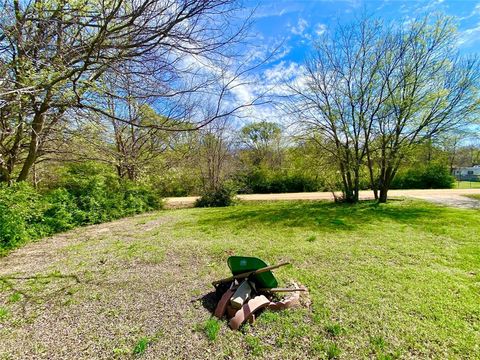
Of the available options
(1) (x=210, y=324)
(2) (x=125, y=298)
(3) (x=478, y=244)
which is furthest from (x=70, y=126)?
(3) (x=478, y=244)

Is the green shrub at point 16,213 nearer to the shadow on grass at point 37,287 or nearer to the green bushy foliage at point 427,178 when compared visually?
the shadow on grass at point 37,287

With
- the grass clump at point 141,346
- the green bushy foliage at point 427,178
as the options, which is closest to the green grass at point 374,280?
the grass clump at point 141,346

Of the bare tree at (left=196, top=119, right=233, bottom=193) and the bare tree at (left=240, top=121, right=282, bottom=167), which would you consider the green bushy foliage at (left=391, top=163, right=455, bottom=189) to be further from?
the bare tree at (left=196, top=119, right=233, bottom=193)

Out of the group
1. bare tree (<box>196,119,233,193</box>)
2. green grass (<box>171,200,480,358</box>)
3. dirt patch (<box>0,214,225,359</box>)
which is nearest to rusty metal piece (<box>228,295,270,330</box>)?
green grass (<box>171,200,480,358</box>)

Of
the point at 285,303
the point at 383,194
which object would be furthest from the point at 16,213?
the point at 383,194

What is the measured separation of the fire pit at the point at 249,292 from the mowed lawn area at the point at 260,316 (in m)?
0.12

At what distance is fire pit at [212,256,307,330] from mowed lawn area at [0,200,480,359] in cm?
12

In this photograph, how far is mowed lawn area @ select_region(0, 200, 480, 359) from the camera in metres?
1.94

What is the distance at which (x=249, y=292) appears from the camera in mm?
2484

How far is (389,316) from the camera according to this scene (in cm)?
229

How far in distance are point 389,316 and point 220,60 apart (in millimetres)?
3280

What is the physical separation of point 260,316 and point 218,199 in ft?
32.5

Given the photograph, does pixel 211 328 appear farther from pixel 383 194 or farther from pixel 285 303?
pixel 383 194

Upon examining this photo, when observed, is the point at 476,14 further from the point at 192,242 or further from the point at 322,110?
the point at 192,242
